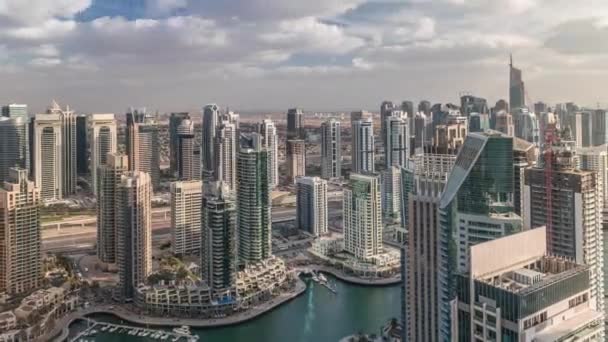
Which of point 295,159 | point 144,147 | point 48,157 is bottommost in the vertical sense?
point 295,159

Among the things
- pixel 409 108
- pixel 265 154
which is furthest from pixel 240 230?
pixel 409 108

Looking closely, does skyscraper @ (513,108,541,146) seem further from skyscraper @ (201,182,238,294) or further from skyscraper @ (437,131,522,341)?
skyscraper @ (201,182,238,294)

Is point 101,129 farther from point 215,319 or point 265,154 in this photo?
point 215,319

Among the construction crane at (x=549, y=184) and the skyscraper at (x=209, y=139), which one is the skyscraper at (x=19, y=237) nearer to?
the construction crane at (x=549, y=184)

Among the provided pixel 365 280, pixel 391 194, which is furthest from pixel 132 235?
pixel 391 194

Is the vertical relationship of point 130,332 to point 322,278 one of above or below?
below

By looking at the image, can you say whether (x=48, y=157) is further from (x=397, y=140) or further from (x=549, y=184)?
(x=549, y=184)
